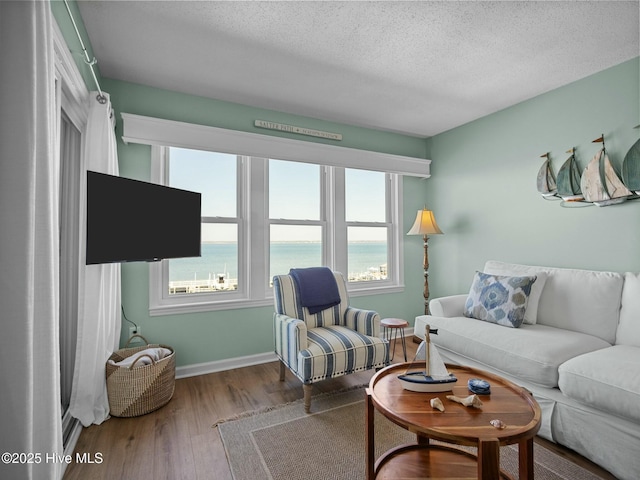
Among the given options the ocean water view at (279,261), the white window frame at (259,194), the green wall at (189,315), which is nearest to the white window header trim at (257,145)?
the white window frame at (259,194)

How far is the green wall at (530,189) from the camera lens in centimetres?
Answer: 252

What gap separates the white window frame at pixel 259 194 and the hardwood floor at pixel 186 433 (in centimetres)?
75

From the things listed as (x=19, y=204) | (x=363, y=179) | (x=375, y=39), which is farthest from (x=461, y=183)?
(x=19, y=204)

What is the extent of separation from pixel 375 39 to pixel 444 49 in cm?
53

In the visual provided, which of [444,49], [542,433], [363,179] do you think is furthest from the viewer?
[363,179]

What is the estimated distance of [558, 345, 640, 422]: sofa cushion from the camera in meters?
1.56

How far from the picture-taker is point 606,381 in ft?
5.41

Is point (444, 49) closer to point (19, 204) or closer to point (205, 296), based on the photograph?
point (19, 204)

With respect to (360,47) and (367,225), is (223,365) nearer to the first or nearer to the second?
(367,225)

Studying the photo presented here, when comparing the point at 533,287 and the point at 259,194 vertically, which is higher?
the point at 259,194

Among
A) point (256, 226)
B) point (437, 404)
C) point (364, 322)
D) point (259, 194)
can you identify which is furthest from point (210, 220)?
point (437, 404)

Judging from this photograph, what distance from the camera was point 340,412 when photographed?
88.2 inches

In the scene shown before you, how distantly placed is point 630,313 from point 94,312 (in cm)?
361

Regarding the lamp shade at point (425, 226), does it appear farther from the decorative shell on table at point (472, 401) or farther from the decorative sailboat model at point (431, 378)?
the decorative shell on table at point (472, 401)
